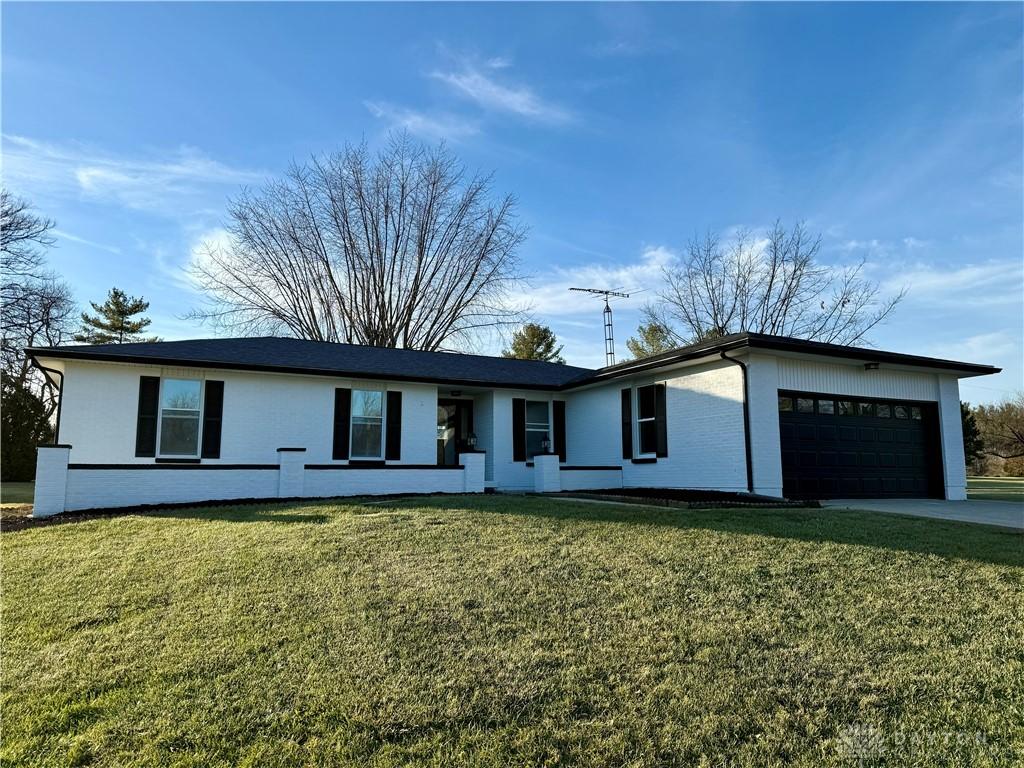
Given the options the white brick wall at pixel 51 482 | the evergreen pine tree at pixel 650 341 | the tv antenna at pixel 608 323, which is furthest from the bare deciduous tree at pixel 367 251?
the white brick wall at pixel 51 482

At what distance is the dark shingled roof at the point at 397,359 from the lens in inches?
474

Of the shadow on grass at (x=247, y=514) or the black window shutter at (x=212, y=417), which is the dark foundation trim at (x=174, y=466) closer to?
the black window shutter at (x=212, y=417)

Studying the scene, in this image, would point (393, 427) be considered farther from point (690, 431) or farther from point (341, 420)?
point (690, 431)

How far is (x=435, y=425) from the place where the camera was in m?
15.5

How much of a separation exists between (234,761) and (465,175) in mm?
28061

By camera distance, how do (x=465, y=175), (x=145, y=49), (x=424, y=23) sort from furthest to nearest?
(x=465, y=175) → (x=424, y=23) → (x=145, y=49)

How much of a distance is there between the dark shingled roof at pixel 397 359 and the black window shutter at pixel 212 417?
66 centimetres

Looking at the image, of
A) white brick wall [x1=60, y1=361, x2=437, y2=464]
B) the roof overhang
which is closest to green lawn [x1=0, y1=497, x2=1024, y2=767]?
the roof overhang

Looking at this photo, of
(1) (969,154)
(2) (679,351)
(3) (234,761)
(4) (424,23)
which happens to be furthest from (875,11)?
(3) (234,761)

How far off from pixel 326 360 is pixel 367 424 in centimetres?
191

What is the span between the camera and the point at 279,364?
13.6 metres

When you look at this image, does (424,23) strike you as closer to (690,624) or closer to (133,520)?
(133,520)

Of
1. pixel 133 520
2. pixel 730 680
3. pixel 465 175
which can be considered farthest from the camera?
pixel 465 175

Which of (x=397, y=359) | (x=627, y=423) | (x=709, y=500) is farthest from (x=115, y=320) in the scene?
(x=709, y=500)
